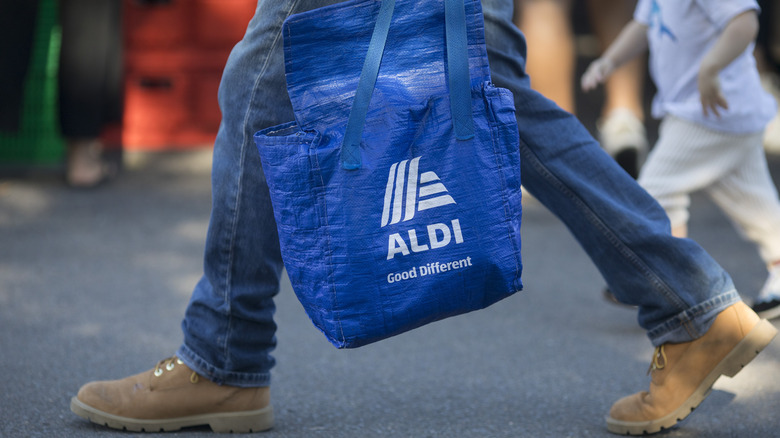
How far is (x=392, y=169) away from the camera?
5.13ft

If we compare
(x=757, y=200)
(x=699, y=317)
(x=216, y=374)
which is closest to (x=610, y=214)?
(x=699, y=317)

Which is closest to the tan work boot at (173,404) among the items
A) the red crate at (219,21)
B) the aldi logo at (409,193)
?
the aldi logo at (409,193)

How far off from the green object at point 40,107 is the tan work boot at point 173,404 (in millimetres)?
3588

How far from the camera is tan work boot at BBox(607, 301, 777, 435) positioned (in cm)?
183

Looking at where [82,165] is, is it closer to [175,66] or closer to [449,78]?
[175,66]

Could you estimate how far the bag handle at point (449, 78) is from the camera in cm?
155

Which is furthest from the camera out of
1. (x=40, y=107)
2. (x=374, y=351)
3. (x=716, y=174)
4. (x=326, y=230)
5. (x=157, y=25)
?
(x=157, y=25)

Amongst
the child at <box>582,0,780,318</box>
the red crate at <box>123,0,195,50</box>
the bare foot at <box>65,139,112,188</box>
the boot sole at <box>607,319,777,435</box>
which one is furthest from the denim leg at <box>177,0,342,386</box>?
the red crate at <box>123,0,195,50</box>

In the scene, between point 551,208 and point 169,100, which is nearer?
point 551,208

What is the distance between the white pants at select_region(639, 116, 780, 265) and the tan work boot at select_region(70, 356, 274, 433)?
4.60ft

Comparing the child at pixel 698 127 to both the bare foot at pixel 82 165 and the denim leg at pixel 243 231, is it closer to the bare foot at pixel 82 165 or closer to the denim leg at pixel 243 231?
the denim leg at pixel 243 231

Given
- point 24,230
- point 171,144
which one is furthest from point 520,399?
point 171,144

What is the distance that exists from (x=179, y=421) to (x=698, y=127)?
5.50 feet

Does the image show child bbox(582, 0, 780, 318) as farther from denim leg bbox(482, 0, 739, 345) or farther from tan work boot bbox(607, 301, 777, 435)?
tan work boot bbox(607, 301, 777, 435)
